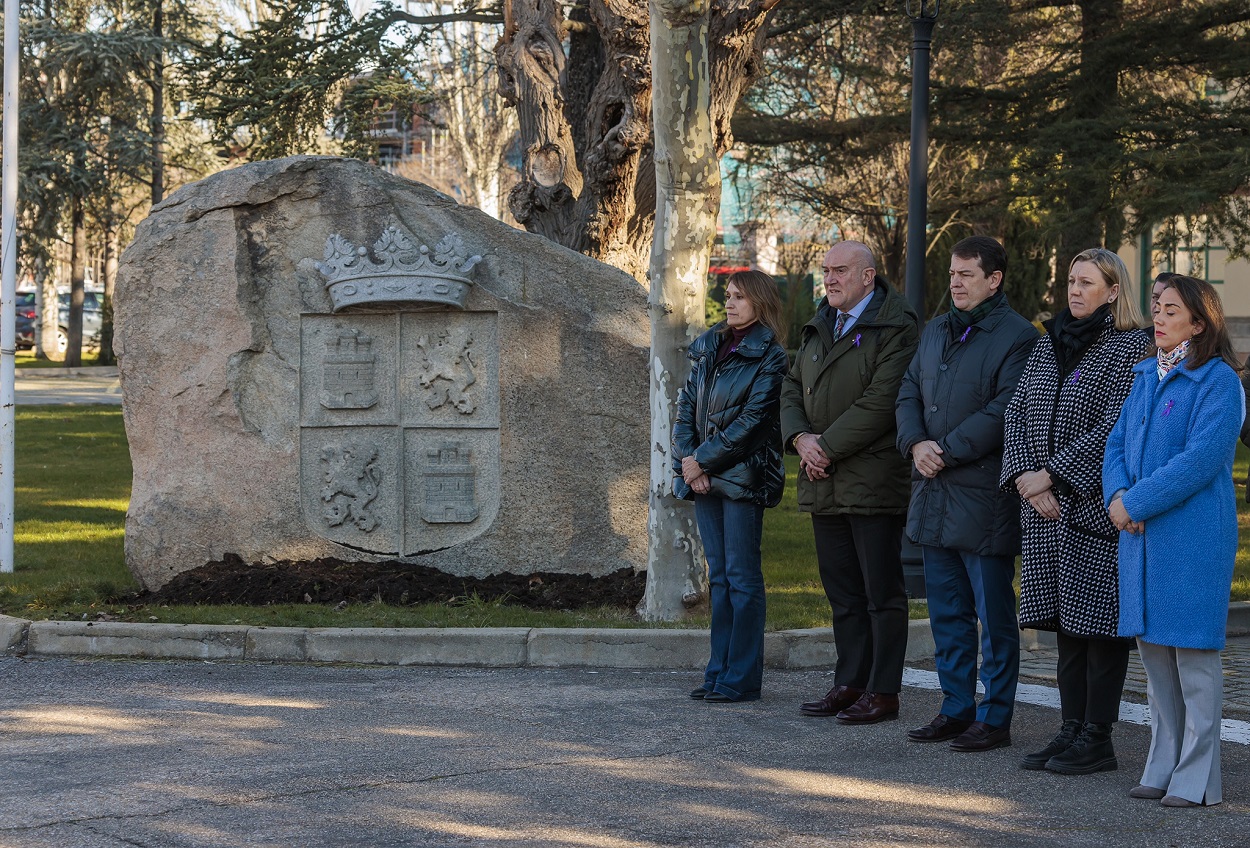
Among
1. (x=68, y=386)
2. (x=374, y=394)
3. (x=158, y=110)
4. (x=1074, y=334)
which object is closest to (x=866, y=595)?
(x=1074, y=334)

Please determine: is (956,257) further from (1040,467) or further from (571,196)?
(571,196)

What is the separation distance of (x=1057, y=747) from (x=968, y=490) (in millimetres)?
1041

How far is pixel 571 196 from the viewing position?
1382cm

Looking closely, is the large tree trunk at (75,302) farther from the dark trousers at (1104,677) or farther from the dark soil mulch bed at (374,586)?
the dark trousers at (1104,677)

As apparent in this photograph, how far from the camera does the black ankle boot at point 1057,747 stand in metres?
5.56

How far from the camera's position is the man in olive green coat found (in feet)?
20.8

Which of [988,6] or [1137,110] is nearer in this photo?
Answer: [1137,110]

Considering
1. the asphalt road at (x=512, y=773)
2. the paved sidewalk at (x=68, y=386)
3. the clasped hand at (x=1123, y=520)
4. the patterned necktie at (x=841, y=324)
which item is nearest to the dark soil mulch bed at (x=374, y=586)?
the asphalt road at (x=512, y=773)

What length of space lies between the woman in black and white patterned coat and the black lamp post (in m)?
3.65

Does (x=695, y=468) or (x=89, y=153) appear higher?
(x=89, y=153)

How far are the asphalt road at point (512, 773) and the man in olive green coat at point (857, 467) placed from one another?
0.97 feet

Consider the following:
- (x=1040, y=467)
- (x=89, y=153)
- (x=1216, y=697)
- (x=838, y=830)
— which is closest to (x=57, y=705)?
(x=838, y=830)

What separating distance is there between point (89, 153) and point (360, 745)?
29.9 meters

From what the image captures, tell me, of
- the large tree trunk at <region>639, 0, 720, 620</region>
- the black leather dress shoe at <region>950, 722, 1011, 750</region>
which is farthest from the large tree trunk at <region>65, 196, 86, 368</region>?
the black leather dress shoe at <region>950, 722, 1011, 750</region>
